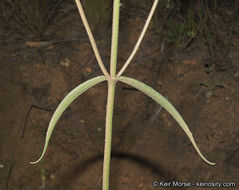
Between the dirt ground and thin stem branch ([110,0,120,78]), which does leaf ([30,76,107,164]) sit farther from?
the dirt ground

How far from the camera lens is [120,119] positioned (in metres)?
1.28

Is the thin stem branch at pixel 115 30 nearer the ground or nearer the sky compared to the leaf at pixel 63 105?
nearer the sky

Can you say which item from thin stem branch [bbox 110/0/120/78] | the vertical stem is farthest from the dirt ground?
thin stem branch [bbox 110/0/120/78]

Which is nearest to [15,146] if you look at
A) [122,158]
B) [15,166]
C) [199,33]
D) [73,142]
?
[15,166]

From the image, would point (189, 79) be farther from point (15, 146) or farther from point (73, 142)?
point (15, 146)

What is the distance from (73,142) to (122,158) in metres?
0.22

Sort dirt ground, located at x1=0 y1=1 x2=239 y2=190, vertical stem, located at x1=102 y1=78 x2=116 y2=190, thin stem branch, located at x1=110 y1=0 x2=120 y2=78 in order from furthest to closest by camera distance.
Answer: dirt ground, located at x1=0 y1=1 x2=239 y2=190, vertical stem, located at x1=102 y1=78 x2=116 y2=190, thin stem branch, located at x1=110 y1=0 x2=120 y2=78

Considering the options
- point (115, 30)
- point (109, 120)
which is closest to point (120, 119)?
point (109, 120)

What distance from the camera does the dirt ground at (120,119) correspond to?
1078mm

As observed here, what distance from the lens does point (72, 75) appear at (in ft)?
4.91

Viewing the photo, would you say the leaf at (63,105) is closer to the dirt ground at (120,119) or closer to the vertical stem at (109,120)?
the vertical stem at (109,120)

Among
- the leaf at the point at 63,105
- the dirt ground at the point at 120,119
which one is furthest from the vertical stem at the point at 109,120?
the dirt ground at the point at 120,119

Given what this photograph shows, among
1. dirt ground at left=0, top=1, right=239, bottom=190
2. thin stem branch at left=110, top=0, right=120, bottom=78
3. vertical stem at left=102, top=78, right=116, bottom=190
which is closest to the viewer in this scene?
thin stem branch at left=110, top=0, right=120, bottom=78

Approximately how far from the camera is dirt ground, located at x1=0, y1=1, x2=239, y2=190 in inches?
42.4
